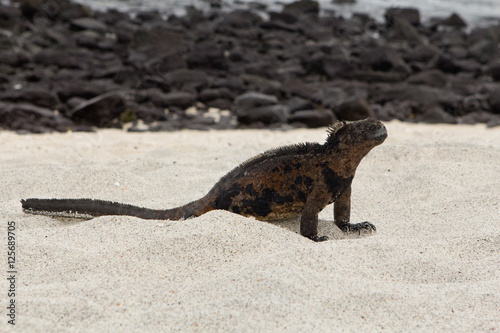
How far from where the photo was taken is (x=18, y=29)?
1288 centimetres

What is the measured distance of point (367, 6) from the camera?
62.6 feet

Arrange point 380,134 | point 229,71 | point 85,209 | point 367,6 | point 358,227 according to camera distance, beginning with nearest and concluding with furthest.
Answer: point 380,134 < point 358,227 < point 85,209 < point 229,71 < point 367,6

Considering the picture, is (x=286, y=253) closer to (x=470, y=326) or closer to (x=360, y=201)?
(x=470, y=326)

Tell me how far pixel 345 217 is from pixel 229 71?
7.57 metres

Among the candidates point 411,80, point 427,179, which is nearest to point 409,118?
point 411,80

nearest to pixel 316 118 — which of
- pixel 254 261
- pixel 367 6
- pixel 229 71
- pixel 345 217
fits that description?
pixel 229 71

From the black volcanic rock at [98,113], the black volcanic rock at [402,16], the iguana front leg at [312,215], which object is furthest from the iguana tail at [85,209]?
the black volcanic rock at [402,16]

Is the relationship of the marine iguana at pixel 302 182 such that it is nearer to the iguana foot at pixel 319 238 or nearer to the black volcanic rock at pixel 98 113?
the iguana foot at pixel 319 238

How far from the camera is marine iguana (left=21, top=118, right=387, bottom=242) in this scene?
3.32 meters

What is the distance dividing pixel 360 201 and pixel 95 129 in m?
4.59

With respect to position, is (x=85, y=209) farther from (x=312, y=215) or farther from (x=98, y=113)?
(x=98, y=113)

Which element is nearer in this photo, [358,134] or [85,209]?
[358,134]

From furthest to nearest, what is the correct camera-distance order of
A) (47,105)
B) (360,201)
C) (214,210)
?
(47,105) < (360,201) < (214,210)

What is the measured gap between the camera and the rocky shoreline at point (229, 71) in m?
8.05
